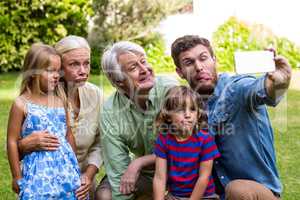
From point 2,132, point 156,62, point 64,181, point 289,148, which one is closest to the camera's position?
point 64,181

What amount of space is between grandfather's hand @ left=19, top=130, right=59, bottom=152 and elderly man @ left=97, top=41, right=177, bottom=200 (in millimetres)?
473

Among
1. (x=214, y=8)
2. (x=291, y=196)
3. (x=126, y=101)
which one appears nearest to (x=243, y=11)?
(x=214, y=8)

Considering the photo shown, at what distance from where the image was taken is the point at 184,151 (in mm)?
3646

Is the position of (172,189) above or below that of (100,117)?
below

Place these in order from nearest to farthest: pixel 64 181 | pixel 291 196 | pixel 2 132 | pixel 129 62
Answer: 1. pixel 64 181
2. pixel 129 62
3. pixel 291 196
4. pixel 2 132

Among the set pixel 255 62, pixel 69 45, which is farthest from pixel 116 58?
pixel 255 62

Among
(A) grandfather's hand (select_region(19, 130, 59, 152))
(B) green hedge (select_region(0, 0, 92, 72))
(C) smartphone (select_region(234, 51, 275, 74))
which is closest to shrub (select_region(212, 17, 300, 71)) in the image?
(B) green hedge (select_region(0, 0, 92, 72))

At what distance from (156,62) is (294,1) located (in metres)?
3.48

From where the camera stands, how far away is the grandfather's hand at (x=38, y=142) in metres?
3.66

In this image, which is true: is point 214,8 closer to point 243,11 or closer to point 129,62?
point 243,11

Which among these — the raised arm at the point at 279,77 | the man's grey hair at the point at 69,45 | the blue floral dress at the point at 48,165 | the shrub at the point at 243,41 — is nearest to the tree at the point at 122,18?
the shrub at the point at 243,41

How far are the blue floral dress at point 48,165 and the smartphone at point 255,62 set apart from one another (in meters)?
1.26

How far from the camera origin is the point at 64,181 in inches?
145

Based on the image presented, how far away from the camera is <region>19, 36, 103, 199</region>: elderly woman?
394 cm
